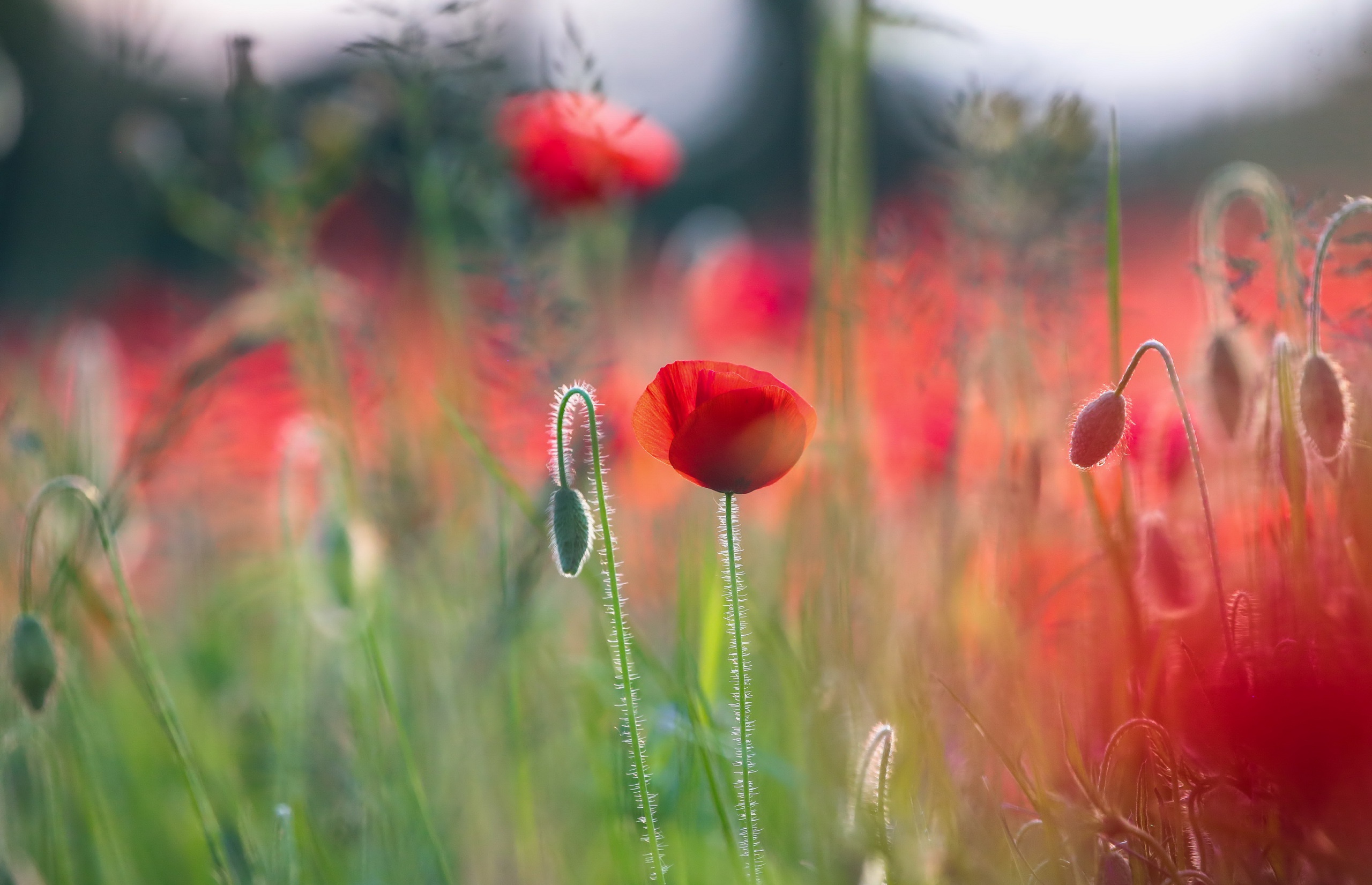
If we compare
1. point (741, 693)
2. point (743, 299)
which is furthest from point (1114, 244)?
point (743, 299)

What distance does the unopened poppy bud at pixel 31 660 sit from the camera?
2.81 feet

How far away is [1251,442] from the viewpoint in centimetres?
86

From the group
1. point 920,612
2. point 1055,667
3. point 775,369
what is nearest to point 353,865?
point 920,612

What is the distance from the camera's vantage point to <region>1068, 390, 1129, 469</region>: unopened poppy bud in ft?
2.20

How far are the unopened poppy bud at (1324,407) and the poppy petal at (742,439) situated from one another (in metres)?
0.30

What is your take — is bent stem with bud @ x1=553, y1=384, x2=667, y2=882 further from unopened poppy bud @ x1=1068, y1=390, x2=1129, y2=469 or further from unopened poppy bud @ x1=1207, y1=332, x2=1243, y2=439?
unopened poppy bud @ x1=1207, y1=332, x2=1243, y2=439

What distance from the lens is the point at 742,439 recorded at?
0.68 m

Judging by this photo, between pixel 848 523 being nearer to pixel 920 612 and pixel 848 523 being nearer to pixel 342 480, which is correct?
pixel 920 612

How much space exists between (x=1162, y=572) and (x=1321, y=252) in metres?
0.25

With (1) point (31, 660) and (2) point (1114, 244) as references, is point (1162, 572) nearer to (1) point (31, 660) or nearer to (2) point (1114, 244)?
(2) point (1114, 244)

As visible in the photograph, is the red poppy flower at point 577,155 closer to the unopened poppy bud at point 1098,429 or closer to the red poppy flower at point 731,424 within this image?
the red poppy flower at point 731,424

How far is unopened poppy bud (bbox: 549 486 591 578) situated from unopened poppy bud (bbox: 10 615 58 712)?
1.45 ft

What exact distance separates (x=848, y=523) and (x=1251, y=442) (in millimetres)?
327

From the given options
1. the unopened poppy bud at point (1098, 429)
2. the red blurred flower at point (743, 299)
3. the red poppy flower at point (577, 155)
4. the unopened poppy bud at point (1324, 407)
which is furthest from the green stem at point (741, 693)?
the red blurred flower at point (743, 299)
